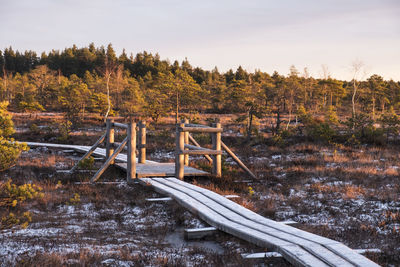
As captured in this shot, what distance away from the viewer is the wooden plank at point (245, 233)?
416cm

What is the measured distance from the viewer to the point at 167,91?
31641mm

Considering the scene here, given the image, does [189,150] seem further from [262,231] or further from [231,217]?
[262,231]

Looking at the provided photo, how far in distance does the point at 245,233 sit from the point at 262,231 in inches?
11.1

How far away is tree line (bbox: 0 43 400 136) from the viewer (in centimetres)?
3134

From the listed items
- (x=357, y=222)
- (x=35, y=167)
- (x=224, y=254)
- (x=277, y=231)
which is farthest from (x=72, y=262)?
(x=35, y=167)

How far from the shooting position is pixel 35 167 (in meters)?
12.4

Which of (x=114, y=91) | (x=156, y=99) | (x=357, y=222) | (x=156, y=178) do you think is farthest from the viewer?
(x=114, y=91)

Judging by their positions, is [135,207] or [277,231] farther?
[135,207]

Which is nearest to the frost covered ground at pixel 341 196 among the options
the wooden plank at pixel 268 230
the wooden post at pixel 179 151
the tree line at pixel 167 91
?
the wooden plank at pixel 268 230

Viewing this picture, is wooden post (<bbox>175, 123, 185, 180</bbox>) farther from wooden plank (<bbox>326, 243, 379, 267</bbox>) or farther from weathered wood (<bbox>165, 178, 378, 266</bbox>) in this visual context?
wooden plank (<bbox>326, 243, 379, 267</bbox>)

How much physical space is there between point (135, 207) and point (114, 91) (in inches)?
1779

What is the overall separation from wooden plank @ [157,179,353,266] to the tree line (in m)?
12.7

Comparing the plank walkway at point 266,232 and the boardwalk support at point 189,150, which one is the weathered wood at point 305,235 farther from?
the boardwalk support at point 189,150

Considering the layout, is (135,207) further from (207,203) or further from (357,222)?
(357,222)
